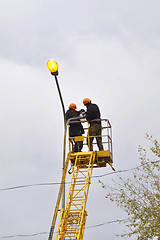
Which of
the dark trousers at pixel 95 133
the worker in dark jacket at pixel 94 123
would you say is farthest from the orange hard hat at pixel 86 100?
the dark trousers at pixel 95 133

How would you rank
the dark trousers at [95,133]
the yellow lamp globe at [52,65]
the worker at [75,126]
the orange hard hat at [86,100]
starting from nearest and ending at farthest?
the yellow lamp globe at [52,65], the dark trousers at [95,133], the worker at [75,126], the orange hard hat at [86,100]

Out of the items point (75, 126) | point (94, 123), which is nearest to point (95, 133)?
point (94, 123)

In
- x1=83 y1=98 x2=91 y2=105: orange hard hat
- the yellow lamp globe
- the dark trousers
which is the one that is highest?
the yellow lamp globe

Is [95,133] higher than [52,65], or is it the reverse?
[52,65]

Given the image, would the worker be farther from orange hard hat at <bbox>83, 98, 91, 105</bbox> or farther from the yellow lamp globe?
the yellow lamp globe

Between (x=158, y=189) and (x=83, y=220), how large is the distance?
144 inches

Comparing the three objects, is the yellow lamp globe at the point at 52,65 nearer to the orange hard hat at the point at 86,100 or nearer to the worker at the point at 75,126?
the worker at the point at 75,126

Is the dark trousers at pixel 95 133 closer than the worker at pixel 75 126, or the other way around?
the dark trousers at pixel 95 133

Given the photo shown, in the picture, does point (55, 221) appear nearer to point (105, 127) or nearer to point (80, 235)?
point (80, 235)

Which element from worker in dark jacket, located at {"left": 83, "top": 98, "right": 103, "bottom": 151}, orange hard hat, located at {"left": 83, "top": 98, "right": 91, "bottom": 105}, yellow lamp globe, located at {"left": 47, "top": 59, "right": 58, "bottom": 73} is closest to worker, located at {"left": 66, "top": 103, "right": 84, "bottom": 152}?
orange hard hat, located at {"left": 83, "top": 98, "right": 91, "bottom": 105}

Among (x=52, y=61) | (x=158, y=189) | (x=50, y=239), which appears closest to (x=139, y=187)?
(x=158, y=189)

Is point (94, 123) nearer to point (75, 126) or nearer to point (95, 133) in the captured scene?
point (95, 133)

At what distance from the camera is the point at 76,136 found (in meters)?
14.0

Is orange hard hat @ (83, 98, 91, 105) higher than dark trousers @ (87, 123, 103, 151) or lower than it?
higher
